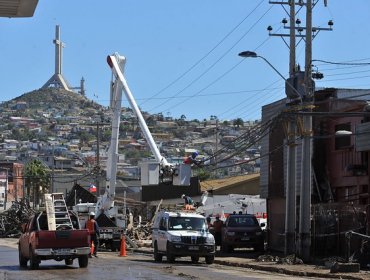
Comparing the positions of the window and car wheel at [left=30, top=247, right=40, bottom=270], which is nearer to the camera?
car wheel at [left=30, top=247, right=40, bottom=270]

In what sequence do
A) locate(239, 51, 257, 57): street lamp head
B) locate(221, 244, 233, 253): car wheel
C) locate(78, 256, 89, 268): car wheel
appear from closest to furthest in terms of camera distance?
locate(78, 256, 89, 268): car wheel < locate(239, 51, 257, 57): street lamp head < locate(221, 244, 233, 253): car wheel

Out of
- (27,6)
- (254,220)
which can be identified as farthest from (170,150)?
(27,6)

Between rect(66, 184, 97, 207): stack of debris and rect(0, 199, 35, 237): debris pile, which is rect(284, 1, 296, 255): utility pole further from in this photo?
rect(0, 199, 35, 237): debris pile

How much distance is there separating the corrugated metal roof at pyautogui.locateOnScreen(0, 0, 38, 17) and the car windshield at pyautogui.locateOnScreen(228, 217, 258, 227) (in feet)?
101

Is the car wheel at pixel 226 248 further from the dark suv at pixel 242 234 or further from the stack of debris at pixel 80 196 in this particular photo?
the stack of debris at pixel 80 196

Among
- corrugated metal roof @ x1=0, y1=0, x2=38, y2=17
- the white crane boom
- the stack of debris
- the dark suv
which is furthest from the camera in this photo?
the stack of debris

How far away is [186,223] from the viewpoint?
32.5 metres

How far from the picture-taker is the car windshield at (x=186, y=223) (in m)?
32.3

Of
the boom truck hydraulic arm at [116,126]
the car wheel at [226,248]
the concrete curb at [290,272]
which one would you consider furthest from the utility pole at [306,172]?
the boom truck hydraulic arm at [116,126]

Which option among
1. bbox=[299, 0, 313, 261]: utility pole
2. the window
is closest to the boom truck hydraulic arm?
the window

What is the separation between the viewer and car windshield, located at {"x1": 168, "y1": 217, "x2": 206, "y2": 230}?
32.3 metres

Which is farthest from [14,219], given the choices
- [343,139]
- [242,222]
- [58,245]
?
[58,245]

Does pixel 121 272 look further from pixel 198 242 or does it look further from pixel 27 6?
pixel 27 6

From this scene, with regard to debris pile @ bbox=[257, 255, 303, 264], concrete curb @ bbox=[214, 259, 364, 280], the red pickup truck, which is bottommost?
concrete curb @ bbox=[214, 259, 364, 280]
